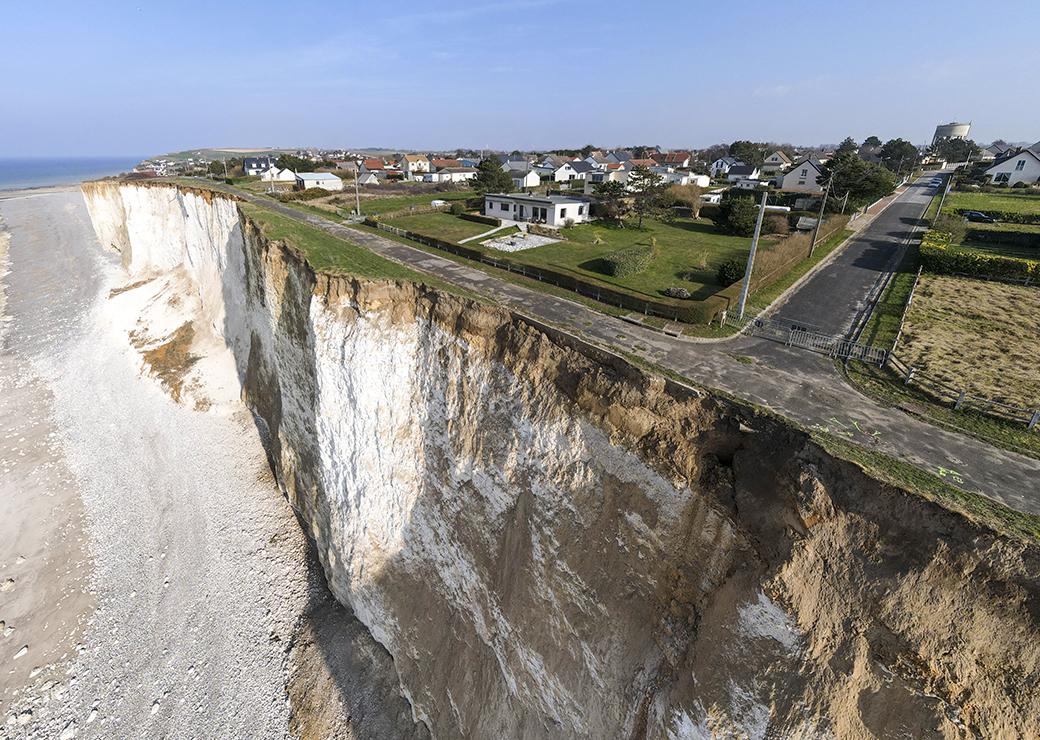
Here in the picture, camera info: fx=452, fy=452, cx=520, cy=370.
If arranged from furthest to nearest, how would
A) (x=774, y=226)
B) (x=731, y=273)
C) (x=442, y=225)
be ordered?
(x=442, y=225), (x=774, y=226), (x=731, y=273)

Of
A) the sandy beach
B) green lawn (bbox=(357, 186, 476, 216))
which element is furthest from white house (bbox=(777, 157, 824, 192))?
the sandy beach

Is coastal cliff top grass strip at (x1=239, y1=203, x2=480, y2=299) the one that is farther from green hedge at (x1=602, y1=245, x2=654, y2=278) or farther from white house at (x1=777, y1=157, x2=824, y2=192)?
white house at (x1=777, y1=157, x2=824, y2=192)

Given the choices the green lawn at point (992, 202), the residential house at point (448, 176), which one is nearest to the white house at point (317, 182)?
the residential house at point (448, 176)

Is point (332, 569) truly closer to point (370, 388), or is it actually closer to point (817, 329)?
point (370, 388)

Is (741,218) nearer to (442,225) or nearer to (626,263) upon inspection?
(626,263)

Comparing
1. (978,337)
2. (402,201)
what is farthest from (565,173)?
(978,337)

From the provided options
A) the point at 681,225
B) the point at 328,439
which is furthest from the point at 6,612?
the point at 681,225

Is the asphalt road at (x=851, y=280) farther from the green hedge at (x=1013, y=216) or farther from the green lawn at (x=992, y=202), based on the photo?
the green lawn at (x=992, y=202)
